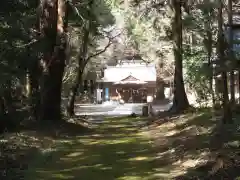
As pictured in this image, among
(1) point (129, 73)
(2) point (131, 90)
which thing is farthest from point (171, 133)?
(1) point (129, 73)

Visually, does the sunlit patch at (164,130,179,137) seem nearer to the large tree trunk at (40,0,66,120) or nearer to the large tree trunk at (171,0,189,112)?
the large tree trunk at (40,0,66,120)

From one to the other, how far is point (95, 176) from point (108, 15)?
73.8ft

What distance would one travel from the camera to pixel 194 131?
14.5 meters

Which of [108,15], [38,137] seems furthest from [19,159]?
[108,15]

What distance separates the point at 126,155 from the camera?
1234cm

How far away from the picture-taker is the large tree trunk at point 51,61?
1797cm

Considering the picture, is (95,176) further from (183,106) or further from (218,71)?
(183,106)

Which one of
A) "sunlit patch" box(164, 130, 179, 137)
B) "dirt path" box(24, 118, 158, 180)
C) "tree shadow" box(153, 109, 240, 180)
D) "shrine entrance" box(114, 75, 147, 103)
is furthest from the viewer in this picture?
"shrine entrance" box(114, 75, 147, 103)

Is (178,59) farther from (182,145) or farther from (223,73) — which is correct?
(182,145)

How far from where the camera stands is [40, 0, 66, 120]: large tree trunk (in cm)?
1797

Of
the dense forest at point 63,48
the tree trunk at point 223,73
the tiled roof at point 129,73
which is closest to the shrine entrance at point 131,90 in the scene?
the tiled roof at point 129,73

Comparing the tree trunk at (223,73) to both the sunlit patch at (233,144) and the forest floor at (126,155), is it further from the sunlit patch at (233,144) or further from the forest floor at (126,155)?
the sunlit patch at (233,144)

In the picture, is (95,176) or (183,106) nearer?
(95,176)

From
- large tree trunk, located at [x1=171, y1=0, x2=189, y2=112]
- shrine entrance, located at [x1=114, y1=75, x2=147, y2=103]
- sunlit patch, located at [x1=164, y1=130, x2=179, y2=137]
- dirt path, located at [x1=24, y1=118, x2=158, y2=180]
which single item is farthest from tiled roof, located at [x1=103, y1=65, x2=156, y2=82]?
dirt path, located at [x1=24, y1=118, x2=158, y2=180]
